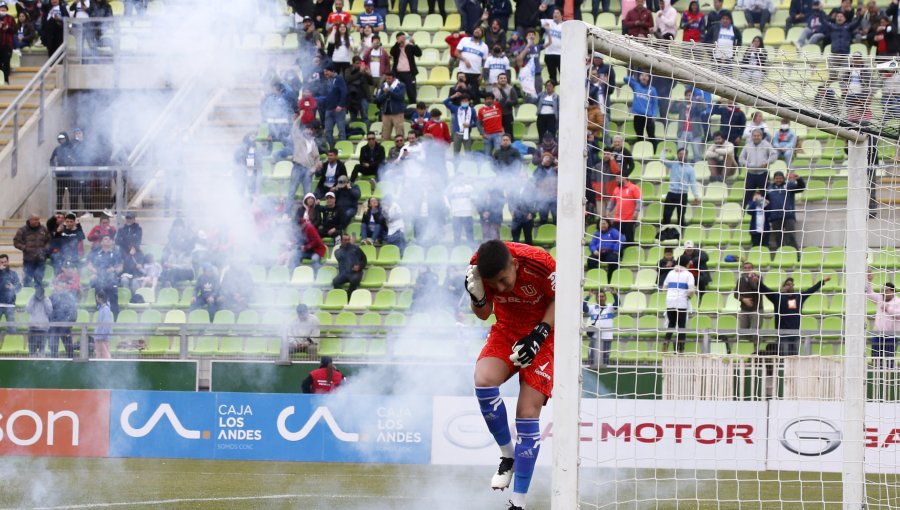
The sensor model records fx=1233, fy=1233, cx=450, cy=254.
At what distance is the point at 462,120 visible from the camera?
20.2 meters

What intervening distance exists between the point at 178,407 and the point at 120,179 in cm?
640

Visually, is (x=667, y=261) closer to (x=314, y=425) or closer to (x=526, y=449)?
A: (x=314, y=425)

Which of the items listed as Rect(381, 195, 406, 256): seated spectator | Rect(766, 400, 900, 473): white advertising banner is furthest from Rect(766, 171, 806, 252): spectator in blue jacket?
Rect(381, 195, 406, 256): seated spectator

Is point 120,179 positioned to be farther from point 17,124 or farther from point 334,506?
point 334,506

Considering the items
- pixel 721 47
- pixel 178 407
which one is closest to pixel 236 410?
pixel 178 407

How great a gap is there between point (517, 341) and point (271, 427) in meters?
8.04

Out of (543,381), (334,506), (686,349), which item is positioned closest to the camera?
(543,381)

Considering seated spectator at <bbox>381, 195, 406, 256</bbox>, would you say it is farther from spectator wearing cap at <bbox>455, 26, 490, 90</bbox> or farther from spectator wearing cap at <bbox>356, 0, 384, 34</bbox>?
spectator wearing cap at <bbox>356, 0, 384, 34</bbox>

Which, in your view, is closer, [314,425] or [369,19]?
[314,425]

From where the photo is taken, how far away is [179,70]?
2322 cm

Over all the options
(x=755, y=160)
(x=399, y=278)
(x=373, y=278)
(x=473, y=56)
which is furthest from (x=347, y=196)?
(x=755, y=160)

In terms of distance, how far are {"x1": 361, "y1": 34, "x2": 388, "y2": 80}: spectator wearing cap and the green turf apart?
28.6ft

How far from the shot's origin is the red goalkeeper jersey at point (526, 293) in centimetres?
793

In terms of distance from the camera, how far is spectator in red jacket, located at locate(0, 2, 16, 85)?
23562mm
